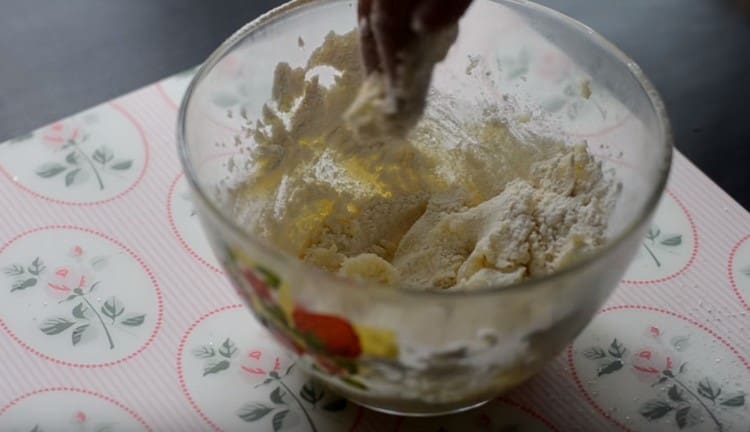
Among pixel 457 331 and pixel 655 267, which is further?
pixel 655 267

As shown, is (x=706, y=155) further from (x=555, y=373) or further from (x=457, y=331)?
(x=457, y=331)

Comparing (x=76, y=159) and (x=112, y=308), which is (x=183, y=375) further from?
(x=76, y=159)

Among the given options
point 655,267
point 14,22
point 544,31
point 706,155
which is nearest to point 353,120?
point 544,31

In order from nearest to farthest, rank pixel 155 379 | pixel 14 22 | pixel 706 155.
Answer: pixel 155 379, pixel 706 155, pixel 14 22

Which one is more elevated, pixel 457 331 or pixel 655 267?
pixel 457 331

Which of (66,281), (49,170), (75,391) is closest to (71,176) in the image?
(49,170)

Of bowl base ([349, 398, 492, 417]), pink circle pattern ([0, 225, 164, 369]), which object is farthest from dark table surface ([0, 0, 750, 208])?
bowl base ([349, 398, 492, 417])

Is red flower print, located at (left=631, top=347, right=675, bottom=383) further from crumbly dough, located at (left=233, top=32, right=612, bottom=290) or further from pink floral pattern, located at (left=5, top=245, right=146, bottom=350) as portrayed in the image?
pink floral pattern, located at (left=5, top=245, right=146, bottom=350)
